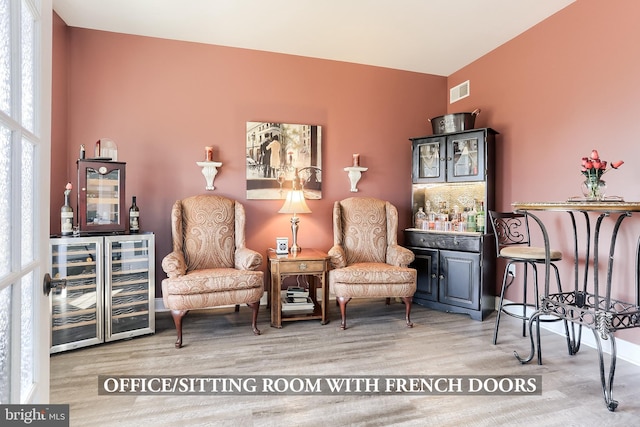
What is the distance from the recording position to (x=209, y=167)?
338 centimetres

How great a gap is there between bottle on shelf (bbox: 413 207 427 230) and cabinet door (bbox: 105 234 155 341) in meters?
2.74

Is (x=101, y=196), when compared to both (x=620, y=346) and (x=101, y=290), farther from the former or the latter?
(x=620, y=346)

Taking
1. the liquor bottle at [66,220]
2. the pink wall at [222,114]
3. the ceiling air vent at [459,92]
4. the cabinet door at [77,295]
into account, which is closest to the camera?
the cabinet door at [77,295]

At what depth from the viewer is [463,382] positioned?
2.06 m

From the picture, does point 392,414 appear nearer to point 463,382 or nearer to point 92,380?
point 463,382

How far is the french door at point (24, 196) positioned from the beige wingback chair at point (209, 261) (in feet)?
5.59

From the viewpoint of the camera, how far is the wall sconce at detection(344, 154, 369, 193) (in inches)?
148

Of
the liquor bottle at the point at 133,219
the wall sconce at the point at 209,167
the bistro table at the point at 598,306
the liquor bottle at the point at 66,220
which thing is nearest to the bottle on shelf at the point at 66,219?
the liquor bottle at the point at 66,220

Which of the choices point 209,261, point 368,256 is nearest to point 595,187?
point 368,256

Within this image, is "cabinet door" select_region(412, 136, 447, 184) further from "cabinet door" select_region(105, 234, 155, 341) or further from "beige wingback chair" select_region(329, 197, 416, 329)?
"cabinet door" select_region(105, 234, 155, 341)

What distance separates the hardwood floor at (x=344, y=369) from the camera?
5.66 ft

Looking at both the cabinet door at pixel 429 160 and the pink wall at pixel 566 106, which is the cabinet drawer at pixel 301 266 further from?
the pink wall at pixel 566 106

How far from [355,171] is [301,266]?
4.51 ft

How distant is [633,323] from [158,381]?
2918 millimetres
